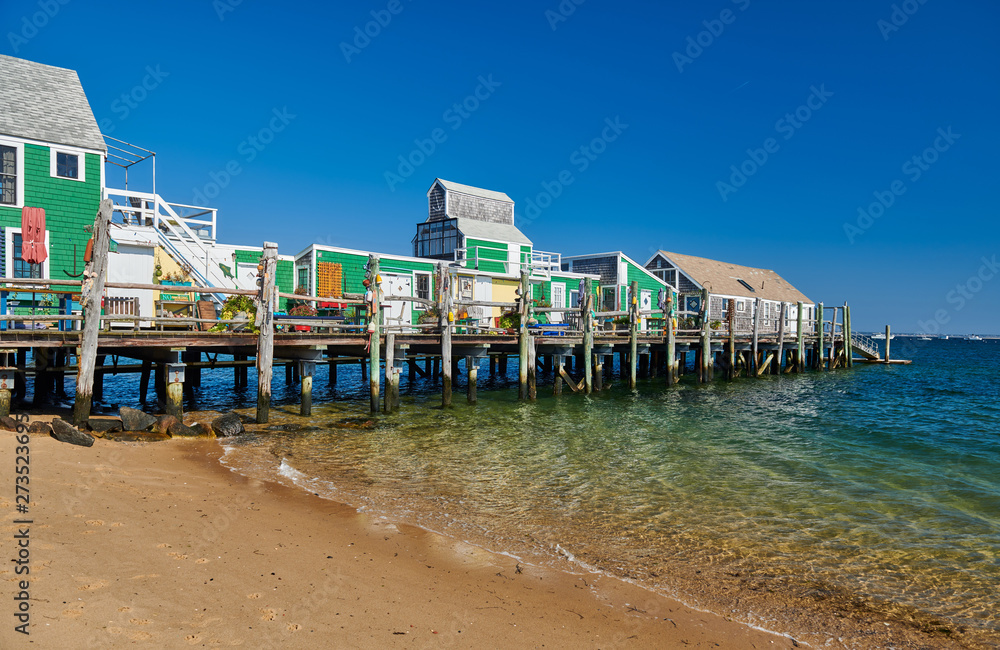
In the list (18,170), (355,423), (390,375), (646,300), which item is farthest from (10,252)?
(646,300)

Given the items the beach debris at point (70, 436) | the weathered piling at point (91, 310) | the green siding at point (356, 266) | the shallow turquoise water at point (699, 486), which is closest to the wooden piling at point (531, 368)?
the shallow turquoise water at point (699, 486)

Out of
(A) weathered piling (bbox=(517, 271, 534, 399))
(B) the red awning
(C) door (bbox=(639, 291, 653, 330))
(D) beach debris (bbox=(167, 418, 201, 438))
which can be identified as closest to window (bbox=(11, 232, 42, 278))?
(B) the red awning

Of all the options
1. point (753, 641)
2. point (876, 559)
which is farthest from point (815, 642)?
point (876, 559)

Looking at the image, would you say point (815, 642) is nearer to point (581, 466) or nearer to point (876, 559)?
point (876, 559)

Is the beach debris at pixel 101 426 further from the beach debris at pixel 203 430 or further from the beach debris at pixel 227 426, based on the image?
the beach debris at pixel 227 426

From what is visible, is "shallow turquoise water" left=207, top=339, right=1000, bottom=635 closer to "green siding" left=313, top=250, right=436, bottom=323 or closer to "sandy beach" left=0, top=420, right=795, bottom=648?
"sandy beach" left=0, top=420, right=795, bottom=648

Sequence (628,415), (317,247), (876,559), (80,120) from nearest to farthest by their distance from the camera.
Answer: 1. (876,559)
2. (628,415)
3. (80,120)
4. (317,247)

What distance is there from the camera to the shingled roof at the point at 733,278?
4506cm

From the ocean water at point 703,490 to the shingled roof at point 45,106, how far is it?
10.6 metres

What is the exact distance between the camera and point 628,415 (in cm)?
1870

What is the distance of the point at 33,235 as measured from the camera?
53.1ft

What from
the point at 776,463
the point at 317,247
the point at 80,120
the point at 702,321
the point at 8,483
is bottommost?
the point at 776,463

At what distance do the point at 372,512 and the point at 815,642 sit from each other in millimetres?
5473

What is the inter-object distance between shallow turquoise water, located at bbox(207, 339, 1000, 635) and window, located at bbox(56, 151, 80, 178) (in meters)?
12.1
